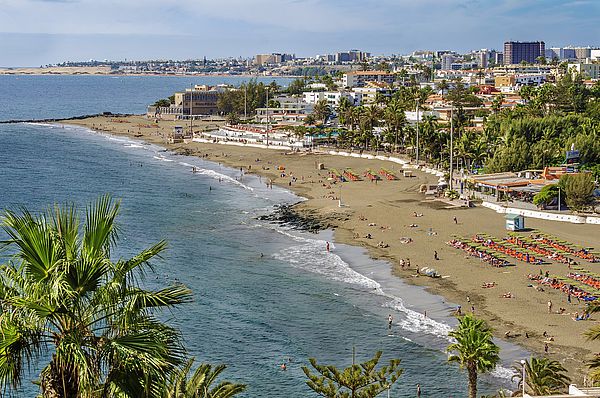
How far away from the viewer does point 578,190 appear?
5953 centimetres

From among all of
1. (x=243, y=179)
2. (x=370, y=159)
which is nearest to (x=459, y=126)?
(x=370, y=159)

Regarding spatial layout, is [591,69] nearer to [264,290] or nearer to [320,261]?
[320,261]

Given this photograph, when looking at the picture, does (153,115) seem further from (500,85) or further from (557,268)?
(557,268)

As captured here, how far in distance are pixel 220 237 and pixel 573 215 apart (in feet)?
85.9

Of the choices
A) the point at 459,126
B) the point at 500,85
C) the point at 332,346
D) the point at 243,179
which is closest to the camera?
the point at 332,346

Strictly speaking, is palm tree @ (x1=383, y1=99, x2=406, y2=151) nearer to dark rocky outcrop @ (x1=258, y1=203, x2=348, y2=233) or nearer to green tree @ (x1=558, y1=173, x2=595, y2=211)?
dark rocky outcrop @ (x1=258, y1=203, x2=348, y2=233)

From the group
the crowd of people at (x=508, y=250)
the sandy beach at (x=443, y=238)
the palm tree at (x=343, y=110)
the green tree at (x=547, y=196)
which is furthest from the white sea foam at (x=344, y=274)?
the palm tree at (x=343, y=110)

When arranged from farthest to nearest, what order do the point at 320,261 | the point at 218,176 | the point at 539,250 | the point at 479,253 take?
1. the point at 218,176
2. the point at 320,261
3. the point at 479,253
4. the point at 539,250

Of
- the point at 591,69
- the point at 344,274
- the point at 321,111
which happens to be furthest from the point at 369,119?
the point at 591,69

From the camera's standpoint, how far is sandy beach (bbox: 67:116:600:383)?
36.2 meters

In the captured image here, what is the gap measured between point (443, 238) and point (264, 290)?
1692 cm

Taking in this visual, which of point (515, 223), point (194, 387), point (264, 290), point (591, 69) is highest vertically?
point (591, 69)

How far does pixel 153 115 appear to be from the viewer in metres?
176

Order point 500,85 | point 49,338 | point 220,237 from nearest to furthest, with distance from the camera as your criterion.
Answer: point 49,338
point 220,237
point 500,85
